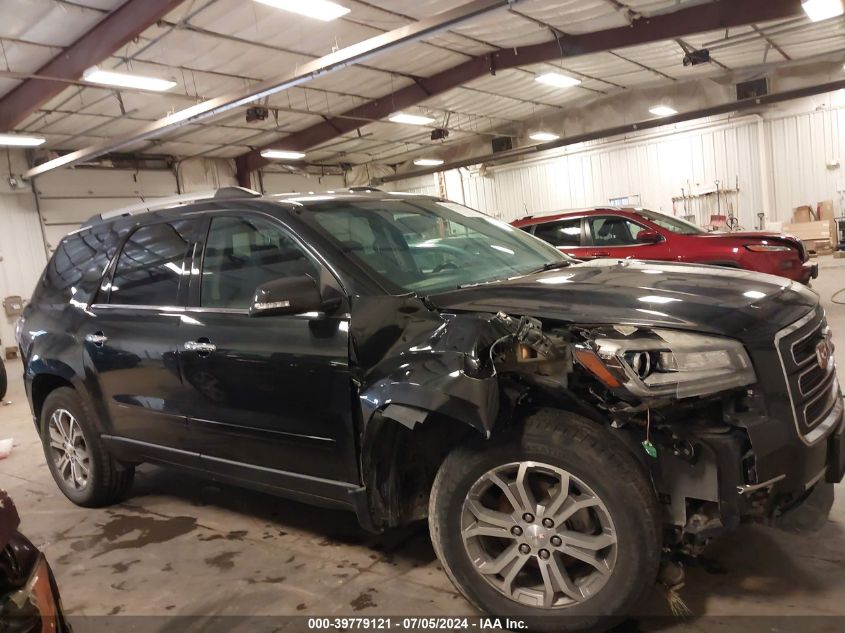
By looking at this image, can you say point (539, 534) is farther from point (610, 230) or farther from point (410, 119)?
point (410, 119)

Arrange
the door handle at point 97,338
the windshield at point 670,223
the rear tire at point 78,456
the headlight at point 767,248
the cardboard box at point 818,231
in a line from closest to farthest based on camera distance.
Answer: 1. the door handle at point 97,338
2. the rear tire at point 78,456
3. the headlight at point 767,248
4. the windshield at point 670,223
5. the cardboard box at point 818,231

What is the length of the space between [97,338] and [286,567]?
1.64 meters

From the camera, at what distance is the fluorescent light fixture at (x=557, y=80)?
1270cm

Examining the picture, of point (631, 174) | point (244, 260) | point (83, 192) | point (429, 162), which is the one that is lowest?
point (244, 260)

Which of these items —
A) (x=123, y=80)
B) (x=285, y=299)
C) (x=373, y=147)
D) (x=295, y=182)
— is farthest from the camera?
(x=295, y=182)

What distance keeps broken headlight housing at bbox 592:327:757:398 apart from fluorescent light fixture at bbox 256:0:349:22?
6.42 metres

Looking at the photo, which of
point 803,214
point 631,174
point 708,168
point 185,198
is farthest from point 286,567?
point 631,174

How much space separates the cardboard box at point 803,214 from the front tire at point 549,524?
1501 centimetres

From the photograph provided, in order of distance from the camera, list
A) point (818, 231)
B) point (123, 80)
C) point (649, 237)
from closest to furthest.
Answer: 1. point (649, 237)
2. point (123, 80)
3. point (818, 231)

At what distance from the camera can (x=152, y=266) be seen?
3289 millimetres

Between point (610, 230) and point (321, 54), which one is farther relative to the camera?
point (321, 54)

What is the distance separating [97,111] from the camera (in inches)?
445

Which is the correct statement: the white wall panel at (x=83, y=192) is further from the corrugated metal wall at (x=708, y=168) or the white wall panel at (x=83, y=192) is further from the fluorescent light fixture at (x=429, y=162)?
the corrugated metal wall at (x=708, y=168)

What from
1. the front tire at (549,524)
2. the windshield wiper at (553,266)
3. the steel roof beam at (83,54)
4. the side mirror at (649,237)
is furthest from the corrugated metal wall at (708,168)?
the front tire at (549,524)
